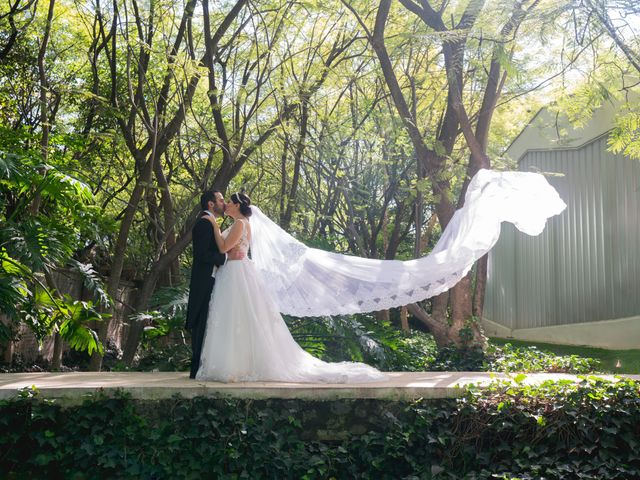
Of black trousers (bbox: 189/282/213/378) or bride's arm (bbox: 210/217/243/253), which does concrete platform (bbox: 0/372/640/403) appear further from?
bride's arm (bbox: 210/217/243/253)

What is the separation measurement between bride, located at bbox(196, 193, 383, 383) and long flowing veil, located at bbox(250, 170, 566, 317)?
288 mm

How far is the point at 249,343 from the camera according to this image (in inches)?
298

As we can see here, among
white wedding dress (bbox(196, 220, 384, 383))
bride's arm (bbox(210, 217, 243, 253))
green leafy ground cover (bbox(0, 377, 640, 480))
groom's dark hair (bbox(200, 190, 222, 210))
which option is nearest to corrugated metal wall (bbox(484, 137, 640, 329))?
green leafy ground cover (bbox(0, 377, 640, 480))

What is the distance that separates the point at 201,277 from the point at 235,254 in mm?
→ 411

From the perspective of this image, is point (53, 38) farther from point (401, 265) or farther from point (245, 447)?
point (245, 447)

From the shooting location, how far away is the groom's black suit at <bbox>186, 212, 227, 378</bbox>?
25.1ft

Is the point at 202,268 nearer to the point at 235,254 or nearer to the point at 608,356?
the point at 235,254

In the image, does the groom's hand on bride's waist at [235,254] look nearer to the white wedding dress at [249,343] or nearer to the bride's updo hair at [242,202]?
the white wedding dress at [249,343]

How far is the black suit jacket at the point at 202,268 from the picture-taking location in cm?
766

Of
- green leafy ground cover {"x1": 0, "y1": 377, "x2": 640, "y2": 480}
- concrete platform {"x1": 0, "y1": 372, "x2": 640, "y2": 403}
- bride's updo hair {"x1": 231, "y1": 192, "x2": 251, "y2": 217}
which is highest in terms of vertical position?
bride's updo hair {"x1": 231, "y1": 192, "x2": 251, "y2": 217}

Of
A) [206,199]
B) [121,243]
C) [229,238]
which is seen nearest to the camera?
[229,238]

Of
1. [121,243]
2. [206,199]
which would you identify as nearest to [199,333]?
[206,199]

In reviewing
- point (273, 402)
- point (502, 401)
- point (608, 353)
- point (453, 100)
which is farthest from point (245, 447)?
point (608, 353)

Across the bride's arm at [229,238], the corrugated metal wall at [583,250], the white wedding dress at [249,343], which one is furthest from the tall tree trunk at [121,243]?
the corrugated metal wall at [583,250]
